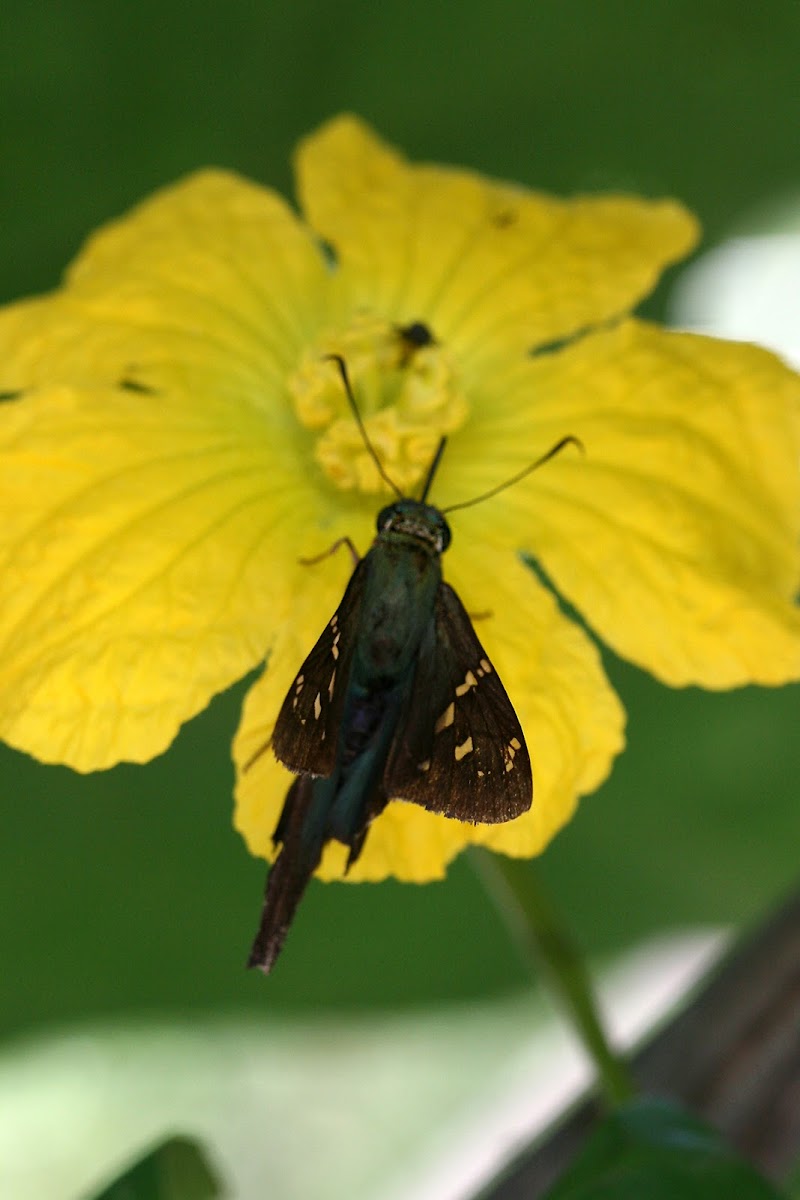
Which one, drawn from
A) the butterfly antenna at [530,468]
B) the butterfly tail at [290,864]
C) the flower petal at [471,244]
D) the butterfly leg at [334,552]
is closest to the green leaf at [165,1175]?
the butterfly tail at [290,864]

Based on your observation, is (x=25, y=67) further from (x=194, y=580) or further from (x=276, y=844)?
(x=276, y=844)

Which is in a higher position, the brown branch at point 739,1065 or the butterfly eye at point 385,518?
the butterfly eye at point 385,518

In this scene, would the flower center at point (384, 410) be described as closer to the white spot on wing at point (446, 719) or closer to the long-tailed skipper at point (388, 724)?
the long-tailed skipper at point (388, 724)

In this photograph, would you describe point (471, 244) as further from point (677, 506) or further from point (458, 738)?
point (458, 738)

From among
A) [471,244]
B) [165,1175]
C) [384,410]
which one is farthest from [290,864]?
[471,244]

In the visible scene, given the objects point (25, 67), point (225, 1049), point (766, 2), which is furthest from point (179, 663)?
point (766, 2)
